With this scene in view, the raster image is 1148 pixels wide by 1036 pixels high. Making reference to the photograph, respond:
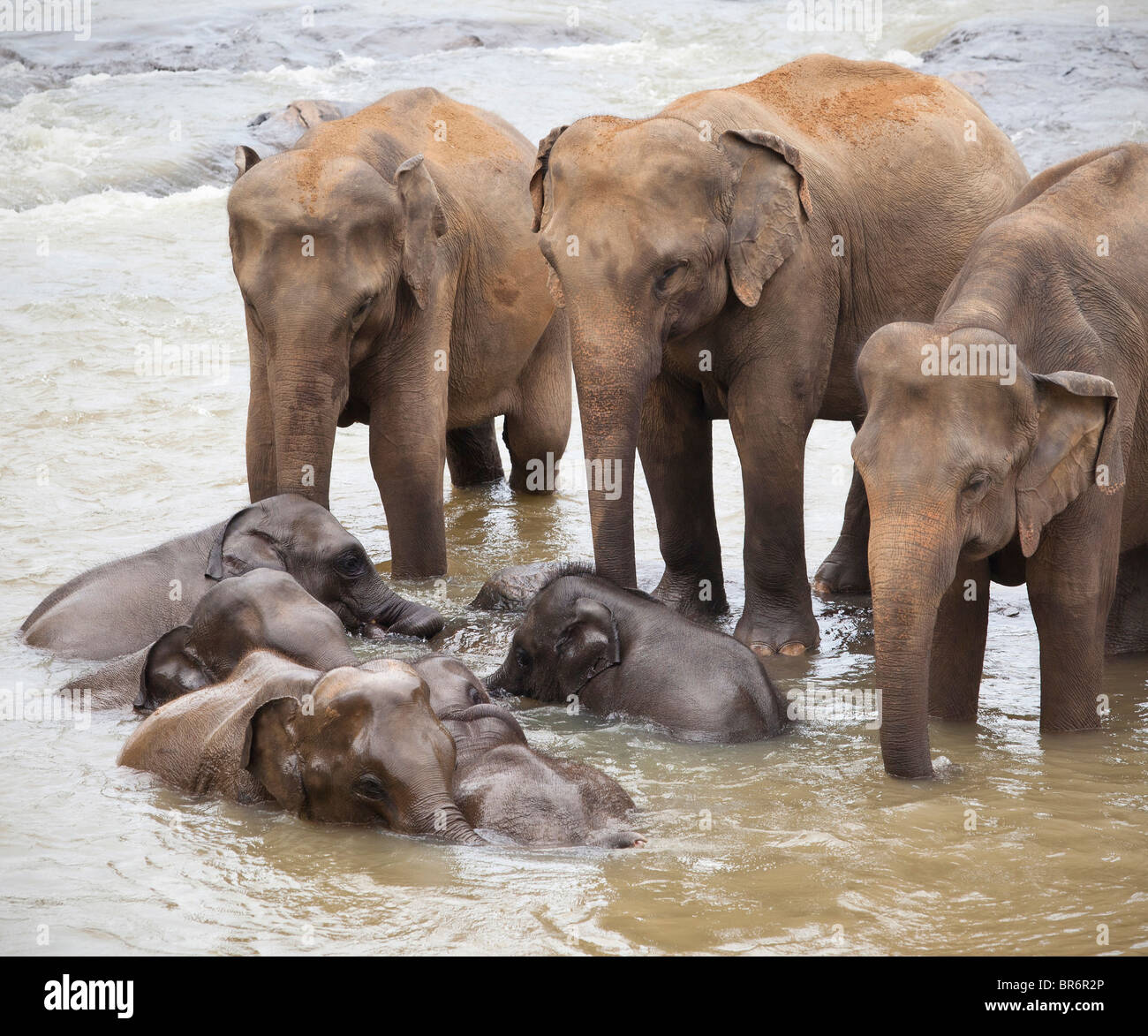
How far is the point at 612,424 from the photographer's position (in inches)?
260

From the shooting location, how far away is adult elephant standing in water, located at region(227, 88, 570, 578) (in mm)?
7418

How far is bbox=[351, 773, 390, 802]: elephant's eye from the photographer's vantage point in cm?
486

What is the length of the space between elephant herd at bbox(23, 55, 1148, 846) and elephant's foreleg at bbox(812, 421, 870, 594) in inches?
0.7

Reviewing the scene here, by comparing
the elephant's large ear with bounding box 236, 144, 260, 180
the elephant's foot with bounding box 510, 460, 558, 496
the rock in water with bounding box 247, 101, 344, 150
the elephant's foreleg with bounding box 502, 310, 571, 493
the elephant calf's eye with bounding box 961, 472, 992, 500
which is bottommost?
the elephant's foot with bounding box 510, 460, 558, 496

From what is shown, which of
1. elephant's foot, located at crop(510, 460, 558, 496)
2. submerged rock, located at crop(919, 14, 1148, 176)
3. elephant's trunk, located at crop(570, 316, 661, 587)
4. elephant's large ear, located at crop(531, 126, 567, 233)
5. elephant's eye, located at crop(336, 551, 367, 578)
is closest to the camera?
elephant's trunk, located at crop(570, 316, 661, 587)

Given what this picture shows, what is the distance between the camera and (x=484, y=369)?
9.21 meters

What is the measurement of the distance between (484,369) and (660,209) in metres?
2.63

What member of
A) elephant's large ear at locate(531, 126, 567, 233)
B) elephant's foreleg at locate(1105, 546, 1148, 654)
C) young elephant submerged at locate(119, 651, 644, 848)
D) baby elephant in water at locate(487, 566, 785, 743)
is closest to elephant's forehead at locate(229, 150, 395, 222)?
elephant's large ear at locate(531, 126, 567, 233)

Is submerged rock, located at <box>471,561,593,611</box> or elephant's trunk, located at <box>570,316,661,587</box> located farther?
submerged rock, located at <box>471,561,593,611</box>

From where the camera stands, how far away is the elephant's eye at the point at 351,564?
23.7 ft

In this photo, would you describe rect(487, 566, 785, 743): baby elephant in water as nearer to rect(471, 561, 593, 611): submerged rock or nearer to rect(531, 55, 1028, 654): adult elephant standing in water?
rect(531, 55, 1028, 654): adult elephant standing in water

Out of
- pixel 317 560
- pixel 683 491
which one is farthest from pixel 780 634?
pixel 317 560

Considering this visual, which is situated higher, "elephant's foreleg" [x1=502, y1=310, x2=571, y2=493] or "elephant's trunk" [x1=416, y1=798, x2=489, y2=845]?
"elephant's foreleg" [x1=502, y1=310, x2=571, y2=493]

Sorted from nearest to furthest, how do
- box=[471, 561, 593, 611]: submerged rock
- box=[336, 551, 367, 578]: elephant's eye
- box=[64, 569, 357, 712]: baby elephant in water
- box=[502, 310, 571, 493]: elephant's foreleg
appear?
box=[64, 569, 357, 712]: baby elephant in water → box=[336, 551, 367, 578]: elephant's eye → box=[471, 561, 593, 611]: submerged rock → box=[502, 310, 571, 493]: elephant's foreleg
